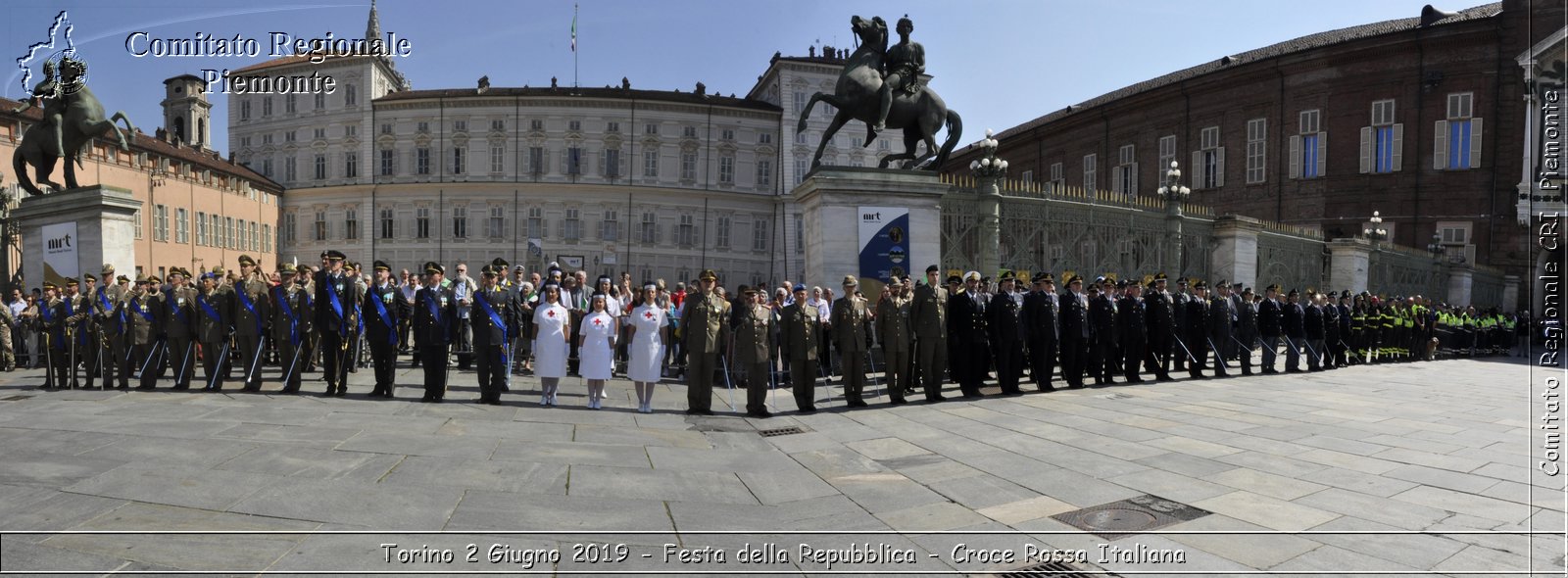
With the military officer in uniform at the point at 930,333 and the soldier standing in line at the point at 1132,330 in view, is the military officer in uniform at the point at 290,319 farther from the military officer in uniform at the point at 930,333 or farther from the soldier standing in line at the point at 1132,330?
the soldier standing in line at the point at 1132,330

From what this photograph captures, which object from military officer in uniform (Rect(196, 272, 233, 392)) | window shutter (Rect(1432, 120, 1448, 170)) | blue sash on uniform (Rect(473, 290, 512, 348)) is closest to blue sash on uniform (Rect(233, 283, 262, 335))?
military officer in uniform (Rect(196, 272, 233, 392))

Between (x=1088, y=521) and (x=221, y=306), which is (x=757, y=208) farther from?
(x=1088, y=521)

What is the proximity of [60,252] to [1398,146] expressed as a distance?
163 feet

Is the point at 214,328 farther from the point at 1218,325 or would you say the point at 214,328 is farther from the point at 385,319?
the point at 1218,325

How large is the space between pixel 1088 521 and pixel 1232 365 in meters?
14.2

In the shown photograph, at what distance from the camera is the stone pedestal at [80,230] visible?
16.1 metres

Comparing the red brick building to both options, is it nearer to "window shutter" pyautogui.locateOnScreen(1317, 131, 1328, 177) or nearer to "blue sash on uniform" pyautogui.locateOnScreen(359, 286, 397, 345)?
"window shutter" pyautogui.locateOnScreen(1317, 131, 1328, 177)

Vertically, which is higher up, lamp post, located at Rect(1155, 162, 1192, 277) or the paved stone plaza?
lamp post, located at Rect(1155, 162, 1192, 277)

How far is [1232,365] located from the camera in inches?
682

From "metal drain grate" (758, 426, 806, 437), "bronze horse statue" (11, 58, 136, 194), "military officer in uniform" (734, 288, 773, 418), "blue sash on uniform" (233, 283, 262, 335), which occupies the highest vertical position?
"bronze horse statue" (11, 58, 136, 194)

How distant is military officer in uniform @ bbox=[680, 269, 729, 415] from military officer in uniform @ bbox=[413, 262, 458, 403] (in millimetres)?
2880

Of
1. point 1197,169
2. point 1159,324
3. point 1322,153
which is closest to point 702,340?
point 1159,324

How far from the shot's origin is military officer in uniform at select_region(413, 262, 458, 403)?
9914 millimetres

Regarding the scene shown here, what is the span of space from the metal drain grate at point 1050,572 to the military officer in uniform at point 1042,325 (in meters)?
7.94
